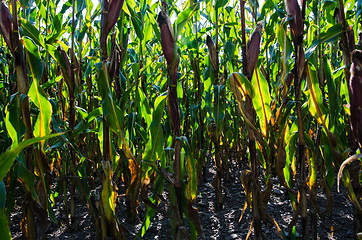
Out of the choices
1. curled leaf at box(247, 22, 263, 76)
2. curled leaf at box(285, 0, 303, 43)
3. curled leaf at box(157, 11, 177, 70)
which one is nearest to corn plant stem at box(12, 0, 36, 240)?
curled leaf at box(157, 11, 177, 70)

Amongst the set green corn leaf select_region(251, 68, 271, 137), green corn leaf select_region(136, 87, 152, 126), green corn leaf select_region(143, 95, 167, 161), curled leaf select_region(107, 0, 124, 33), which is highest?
curled leaf select_region(107, 0, 124, 33)

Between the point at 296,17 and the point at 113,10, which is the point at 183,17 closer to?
the point at 113,10

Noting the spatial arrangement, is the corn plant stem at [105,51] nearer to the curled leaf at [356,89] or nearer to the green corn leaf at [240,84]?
the green corn leaf at [240,84]

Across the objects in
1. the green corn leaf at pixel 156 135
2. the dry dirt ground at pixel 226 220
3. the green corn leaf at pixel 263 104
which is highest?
the green corn leaf at pixel 263 104

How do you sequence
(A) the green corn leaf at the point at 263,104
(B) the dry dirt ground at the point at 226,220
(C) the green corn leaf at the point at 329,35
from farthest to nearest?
1. (B) the dry dirt ground at the point at 226,220
2. (A) the green corn leaf at the point at 263,104
3. (C) the green corn leaf at the point at 329,35

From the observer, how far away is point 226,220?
2121mm

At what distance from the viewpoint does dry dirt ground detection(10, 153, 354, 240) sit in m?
1.86

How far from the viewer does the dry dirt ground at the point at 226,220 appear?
186cm

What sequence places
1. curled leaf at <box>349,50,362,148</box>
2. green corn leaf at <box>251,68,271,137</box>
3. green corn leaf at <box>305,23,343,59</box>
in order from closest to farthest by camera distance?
curled leaf at <box>349,50,362,148</box> → green corn leaf at <box>305,23,343,59</box> → green corn leaf at <box>251,68,271,137</box>

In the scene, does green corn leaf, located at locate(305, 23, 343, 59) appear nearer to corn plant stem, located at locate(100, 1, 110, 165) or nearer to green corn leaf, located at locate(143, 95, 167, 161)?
green corn leaf, located at locate(143, 95, 167, 161)

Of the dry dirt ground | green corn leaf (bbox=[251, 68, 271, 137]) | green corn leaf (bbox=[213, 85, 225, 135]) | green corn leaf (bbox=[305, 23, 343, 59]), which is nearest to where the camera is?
green corn leaf (bbox=[305, 23, 343, 59])

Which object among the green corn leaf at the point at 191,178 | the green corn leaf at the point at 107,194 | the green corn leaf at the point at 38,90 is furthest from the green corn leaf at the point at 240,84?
the green corn leaf at the point at 38,90

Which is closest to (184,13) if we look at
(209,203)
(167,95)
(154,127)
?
(167,95)

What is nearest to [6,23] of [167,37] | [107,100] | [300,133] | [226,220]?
[107,100]
